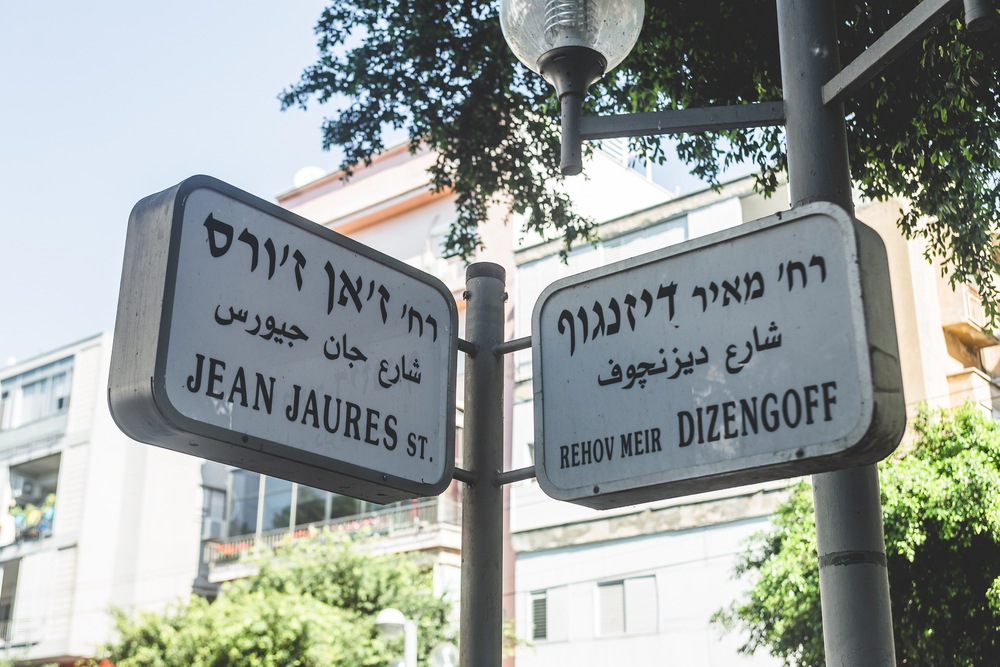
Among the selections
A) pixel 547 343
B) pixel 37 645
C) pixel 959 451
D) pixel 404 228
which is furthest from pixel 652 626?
pixel 37 645

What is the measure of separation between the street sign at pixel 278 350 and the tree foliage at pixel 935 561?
10.6m

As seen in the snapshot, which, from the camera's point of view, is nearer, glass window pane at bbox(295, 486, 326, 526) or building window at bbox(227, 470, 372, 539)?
building window at bbox(227, 470, 372, 539)

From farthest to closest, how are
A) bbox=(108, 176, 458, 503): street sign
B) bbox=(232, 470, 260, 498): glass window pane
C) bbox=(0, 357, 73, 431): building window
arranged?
bbox=(0, 357, 73, 431): building window
bbox=(232, 470, 260, 498): glass window pane
bbox=(108, 176, 458, 503): street sign

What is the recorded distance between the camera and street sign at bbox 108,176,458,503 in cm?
203

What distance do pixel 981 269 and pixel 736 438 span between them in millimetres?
6703

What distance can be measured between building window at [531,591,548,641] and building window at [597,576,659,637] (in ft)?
4.32

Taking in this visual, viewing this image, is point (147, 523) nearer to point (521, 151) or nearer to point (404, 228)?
point (404, 228)

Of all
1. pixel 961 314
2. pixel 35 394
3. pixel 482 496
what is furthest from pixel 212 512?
pixel 482 496

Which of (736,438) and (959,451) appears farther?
(959,451)

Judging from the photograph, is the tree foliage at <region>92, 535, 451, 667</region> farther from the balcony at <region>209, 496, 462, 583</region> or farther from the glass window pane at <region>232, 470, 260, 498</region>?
the glass window pane at <region>232, 470, 260, 498</region>

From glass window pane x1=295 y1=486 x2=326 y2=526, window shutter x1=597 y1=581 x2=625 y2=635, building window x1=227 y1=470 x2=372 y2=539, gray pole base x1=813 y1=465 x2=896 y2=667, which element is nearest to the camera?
gray pole base x1=813 y1=465 x2=896 y2=667

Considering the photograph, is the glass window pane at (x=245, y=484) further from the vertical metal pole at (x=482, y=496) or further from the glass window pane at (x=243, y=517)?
the vertical metal pole at (x=482, y=496)

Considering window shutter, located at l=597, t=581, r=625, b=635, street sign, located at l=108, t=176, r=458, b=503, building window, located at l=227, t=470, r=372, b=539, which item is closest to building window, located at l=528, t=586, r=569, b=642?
window shutter, located at l=597, t=581, r=625, b=635

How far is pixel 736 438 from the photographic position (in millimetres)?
2148
